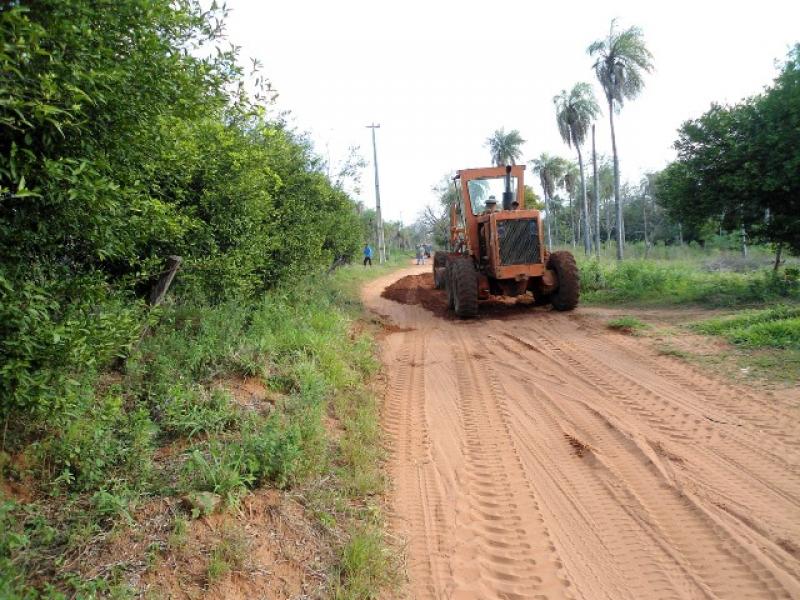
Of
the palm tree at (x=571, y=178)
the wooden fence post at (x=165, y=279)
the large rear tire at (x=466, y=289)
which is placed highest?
the palm tree at (x=571, y=178)

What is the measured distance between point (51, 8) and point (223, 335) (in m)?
3.79

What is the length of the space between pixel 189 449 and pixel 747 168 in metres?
13.4

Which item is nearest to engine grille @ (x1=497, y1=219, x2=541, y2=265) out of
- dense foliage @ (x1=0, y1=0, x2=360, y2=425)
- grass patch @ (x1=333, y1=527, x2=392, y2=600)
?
dense foliage @ (x1=0, y1=0, x2=360, y2=425)

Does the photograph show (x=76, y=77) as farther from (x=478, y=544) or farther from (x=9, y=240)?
(x=478, y=544)

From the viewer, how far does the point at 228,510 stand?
3.47 m

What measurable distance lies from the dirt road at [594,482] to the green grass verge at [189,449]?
0.44 m

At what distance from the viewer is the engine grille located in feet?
39.3

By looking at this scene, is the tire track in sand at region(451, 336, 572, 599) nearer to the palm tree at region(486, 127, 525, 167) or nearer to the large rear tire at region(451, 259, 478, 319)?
the large rear tire at region(451, 259, 478, 319)

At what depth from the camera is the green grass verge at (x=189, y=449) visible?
2.89m

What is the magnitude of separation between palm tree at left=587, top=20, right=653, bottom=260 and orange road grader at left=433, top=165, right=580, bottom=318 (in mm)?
13540

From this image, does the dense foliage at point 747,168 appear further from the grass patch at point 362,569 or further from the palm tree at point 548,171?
the palm tree at point 548,171

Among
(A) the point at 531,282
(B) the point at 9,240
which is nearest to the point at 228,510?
(B) the point at 9,240

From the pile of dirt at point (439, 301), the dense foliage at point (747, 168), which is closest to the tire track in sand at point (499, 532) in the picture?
the pile of dirt at point (439, 301)

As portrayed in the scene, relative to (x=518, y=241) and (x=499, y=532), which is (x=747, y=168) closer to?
(x=518, y=241)
